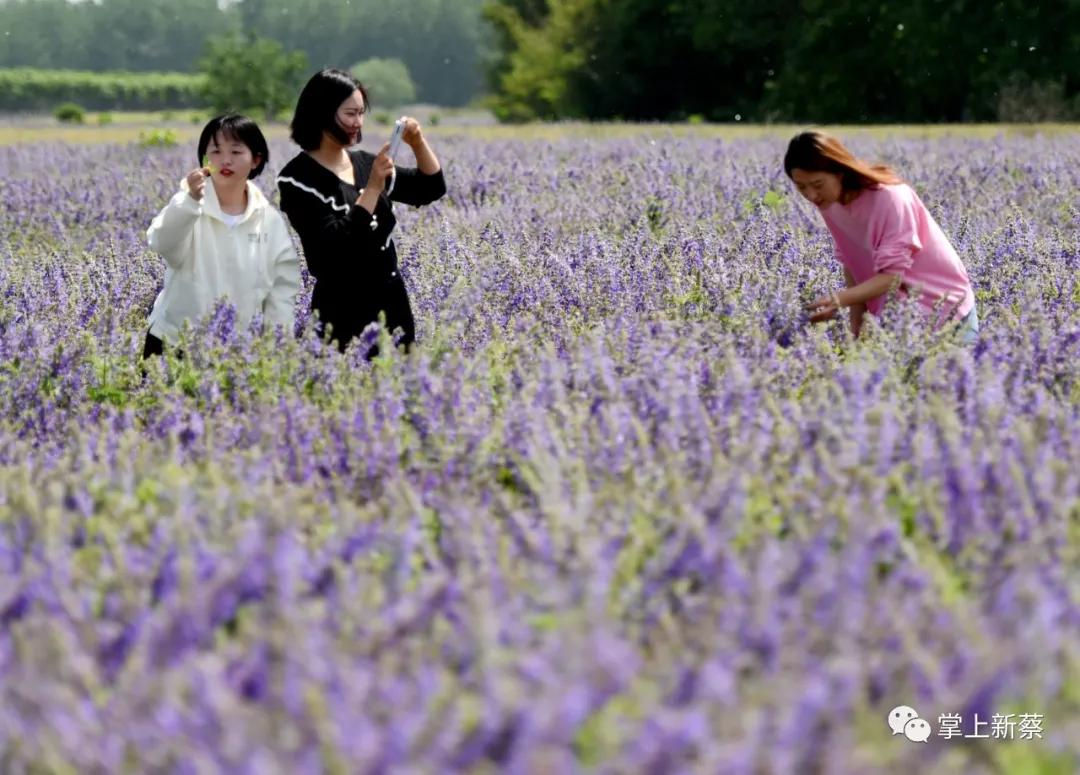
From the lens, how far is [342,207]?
4109 millimetres

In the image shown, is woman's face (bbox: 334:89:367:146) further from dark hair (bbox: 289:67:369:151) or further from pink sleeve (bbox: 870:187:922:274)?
pink sleeve (bbox: 870:187:922:274)

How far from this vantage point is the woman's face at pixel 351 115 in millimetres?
4031

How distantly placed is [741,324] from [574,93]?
42.1 metres

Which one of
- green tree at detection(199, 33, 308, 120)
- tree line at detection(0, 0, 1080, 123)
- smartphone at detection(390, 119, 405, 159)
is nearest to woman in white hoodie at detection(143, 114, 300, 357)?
smartphone at detection(390, 119, 405, 159)

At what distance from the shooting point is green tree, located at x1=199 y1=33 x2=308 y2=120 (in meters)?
42.9

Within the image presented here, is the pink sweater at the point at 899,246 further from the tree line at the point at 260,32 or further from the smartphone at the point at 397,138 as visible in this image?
the tree line at the point at 260,32

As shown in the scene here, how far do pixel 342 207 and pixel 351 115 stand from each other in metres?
0.28

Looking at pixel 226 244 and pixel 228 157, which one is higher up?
pixel 228 157

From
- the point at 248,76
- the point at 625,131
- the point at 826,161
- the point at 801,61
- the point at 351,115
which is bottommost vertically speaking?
the point at 625,131

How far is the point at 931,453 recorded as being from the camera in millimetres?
2260

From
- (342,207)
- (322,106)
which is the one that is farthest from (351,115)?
(342,207)

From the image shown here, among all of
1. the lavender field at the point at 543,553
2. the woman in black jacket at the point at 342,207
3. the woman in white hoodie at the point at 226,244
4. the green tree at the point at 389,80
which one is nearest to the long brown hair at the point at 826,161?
the lavender field at the point at 543,553

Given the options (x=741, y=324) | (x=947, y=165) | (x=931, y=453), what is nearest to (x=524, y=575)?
(x=931, y=453)

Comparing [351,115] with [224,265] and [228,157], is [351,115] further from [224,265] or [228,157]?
[224,265]
